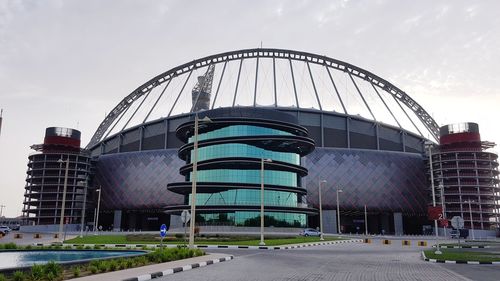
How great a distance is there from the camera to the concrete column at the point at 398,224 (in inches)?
4046

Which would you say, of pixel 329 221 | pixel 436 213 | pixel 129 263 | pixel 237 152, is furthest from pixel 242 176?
pixel 129 263

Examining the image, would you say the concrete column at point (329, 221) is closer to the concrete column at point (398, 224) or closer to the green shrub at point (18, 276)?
the concrete column at point (398, 224)

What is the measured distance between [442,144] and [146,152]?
3164 inches

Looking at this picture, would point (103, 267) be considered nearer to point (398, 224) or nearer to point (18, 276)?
point (18, 276)

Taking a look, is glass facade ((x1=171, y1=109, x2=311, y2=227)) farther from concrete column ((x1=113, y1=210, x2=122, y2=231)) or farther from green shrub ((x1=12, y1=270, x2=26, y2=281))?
green shrub ((x1=12, y1=270, x2=26, y2=281))

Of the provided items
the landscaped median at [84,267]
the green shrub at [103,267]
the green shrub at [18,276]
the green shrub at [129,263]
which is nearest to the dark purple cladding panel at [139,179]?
the landscaped median at [84,267]

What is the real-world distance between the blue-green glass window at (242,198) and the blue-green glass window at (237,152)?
6.29 meters

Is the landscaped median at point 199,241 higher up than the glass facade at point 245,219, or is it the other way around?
the glass facade at point 245,219

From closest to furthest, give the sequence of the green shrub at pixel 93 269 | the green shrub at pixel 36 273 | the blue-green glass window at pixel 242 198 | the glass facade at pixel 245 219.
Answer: the green shrub at pixel 36 273 < the green shrub at pixel 93 269 < the glass facade at pixel 245 219 < the blue-green glass window at pixel 242 198

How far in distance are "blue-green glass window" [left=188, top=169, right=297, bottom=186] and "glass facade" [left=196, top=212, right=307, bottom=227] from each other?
18.8 feet

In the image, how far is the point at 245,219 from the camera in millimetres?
67938

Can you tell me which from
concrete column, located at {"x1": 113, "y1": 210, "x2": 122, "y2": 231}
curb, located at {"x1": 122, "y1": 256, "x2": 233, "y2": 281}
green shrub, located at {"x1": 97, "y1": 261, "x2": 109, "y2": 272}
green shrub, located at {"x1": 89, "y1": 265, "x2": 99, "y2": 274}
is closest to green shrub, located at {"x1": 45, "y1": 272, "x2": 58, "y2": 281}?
green shrub, located at {"x1": 89, "y1": 265, "x2": 99, "y2": 274}

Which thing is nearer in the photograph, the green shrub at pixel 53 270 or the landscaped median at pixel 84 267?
the landscaped median at pixel 84 267

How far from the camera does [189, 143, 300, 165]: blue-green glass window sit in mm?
70688
